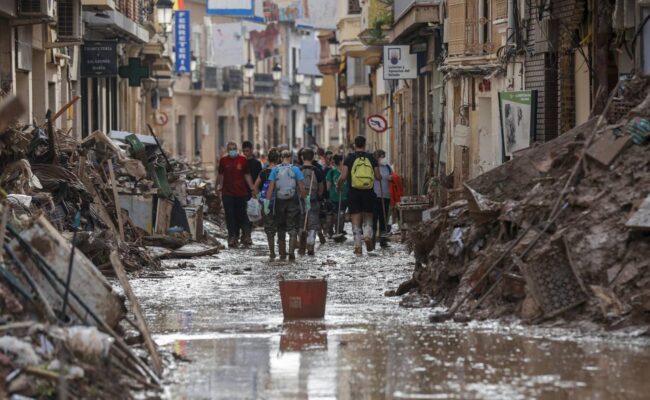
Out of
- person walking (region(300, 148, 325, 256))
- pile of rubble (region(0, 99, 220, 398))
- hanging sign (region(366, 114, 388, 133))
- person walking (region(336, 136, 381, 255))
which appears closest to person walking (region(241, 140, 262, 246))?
person walking (region(300, 148, 325, 256))

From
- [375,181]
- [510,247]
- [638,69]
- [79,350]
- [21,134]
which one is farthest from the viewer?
[375,181]

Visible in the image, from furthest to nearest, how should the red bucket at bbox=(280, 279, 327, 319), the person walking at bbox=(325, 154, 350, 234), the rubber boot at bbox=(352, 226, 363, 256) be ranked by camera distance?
the person walking at bbox=(325, 154, 350, 234) → the rubber boot at bbox=(352, 226, 363, 256) → the red bucket at bbox=(280, 279, 327, 319)

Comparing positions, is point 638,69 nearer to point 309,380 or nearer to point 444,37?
point 309,380

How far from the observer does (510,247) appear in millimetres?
13852

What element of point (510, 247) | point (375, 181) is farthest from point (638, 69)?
point (375, 181)

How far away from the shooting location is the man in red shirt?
27.0m

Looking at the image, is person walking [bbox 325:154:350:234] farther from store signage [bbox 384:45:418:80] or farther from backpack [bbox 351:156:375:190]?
store signage [bbox 384:45:418:80]

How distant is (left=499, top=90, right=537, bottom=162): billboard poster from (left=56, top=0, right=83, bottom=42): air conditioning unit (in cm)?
986

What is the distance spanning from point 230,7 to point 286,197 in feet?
135

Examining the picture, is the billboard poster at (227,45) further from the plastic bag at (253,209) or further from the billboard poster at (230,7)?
the plastic bag at (253,209)

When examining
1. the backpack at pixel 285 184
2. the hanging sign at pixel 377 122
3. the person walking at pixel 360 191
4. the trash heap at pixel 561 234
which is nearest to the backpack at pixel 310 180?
the person walking at pixel 360 191

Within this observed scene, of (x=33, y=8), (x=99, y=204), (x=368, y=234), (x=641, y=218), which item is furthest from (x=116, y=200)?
(x=641, y=218)

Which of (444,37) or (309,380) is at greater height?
(444,37)

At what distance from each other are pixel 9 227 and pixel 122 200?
12008 mm
